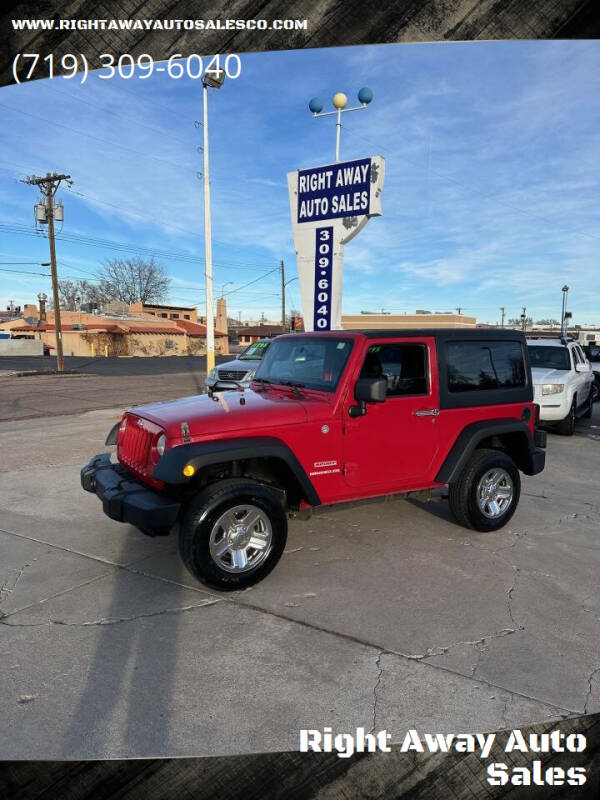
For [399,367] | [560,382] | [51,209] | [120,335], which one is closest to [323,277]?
[560,382]

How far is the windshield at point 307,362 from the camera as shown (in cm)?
436

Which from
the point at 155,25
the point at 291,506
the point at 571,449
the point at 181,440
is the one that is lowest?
the point at 571,449

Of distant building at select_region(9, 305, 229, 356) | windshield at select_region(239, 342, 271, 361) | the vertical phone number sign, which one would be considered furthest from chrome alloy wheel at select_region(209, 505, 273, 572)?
distant building at select_region(9, 305, 229, 356)

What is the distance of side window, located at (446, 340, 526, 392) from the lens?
4.83 m

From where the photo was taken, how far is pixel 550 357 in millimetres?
11094

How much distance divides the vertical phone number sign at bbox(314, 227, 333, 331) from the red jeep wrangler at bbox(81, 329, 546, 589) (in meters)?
7.38

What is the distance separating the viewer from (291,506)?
13.7 feet

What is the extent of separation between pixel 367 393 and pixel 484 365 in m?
1.66

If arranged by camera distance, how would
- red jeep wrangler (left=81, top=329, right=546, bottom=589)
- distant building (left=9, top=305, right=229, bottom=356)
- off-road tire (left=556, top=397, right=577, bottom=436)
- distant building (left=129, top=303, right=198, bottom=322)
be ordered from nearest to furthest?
red jeep wrangler (left=81, top=329, right=546, bottom=589) → off-road tire (left=556, top=397, right=577, bottom=436) → distant building (left=9, top=305, right=229, bottom=356) → distant building (left=129, top=303, right=198, bottom=322)

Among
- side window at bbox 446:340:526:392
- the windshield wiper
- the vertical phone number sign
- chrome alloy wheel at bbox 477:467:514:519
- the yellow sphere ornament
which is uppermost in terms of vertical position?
the yellow sphere ornament

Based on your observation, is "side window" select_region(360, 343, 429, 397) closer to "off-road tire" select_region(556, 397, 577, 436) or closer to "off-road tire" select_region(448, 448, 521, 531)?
"off-road tire" select_region(448, 448, 521, 531)

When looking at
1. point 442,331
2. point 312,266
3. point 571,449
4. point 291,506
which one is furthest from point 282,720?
point 312,266

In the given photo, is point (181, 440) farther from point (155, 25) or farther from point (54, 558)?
point (155, 25)

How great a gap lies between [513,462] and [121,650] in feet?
12.7
